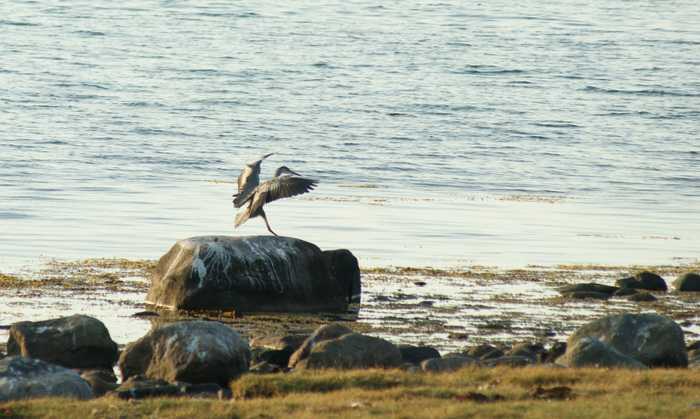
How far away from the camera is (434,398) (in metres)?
11.5

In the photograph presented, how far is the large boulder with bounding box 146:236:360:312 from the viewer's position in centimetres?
1752

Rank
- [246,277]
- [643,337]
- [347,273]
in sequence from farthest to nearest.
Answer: [347,273]
[246,277]
[643,337]

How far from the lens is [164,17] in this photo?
7831cm

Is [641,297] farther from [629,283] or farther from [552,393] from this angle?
[552,393]

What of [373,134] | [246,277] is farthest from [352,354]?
[373,134]

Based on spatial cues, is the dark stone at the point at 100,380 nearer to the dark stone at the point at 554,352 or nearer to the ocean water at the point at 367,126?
the dark stone at the point at 554,352

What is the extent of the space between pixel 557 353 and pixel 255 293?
464 cm

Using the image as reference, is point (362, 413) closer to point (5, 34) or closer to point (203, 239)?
point (203, 239)

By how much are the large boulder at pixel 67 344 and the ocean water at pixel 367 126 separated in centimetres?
643

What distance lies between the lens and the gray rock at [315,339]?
45.4 ft

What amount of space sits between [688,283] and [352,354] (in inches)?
319

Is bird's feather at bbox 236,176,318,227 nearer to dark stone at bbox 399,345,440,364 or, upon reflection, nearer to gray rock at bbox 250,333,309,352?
gray rock at bbox 250,333,309,352

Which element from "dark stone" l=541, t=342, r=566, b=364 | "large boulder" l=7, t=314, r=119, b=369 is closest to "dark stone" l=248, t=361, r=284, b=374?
"large boulder" l=7, t=314, r=119, b=369

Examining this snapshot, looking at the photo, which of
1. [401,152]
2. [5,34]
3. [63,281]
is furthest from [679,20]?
[63,281]
